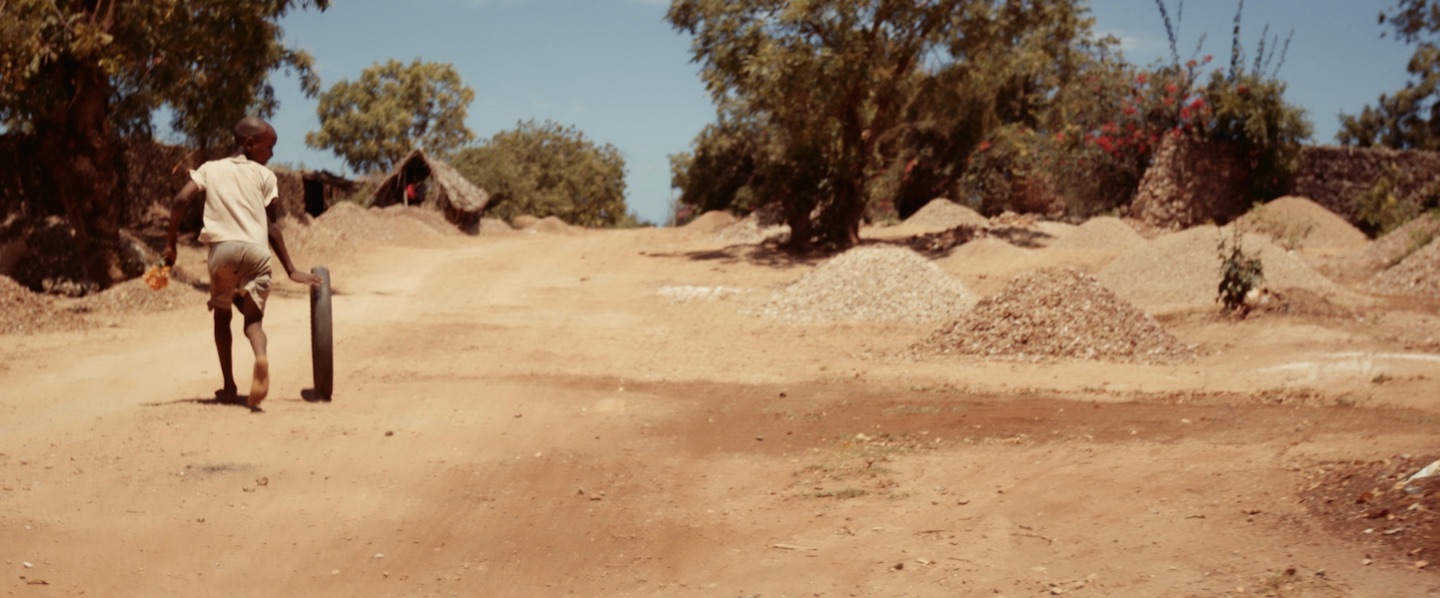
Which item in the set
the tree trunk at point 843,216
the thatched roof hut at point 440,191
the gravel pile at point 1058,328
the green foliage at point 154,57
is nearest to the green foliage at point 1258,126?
the tree trunk at point 843,216

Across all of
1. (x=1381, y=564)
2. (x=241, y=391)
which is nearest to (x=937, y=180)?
(x=241, y=391)

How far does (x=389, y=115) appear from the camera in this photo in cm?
6016

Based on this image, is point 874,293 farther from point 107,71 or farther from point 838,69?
point 107,71

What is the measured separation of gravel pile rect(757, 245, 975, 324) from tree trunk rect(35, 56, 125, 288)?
8.67m

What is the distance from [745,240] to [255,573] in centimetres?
2587

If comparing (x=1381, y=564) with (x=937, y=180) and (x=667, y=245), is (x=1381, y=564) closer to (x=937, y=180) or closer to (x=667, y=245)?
(x=667, y=245)

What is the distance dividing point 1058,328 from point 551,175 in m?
47.0

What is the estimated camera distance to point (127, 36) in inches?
623

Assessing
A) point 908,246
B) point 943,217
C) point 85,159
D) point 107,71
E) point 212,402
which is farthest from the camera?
point 943,217

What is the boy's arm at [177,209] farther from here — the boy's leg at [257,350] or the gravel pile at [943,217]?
the gravel pile at [943,217]

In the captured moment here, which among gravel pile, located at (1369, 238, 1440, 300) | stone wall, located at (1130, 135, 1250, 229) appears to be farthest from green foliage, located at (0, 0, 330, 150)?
stone wall, located at (1130, 135, 1250, 229)

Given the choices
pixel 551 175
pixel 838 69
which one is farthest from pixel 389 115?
pixel 838 69

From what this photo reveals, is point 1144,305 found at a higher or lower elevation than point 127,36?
lower

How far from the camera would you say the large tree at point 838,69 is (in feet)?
72.5
